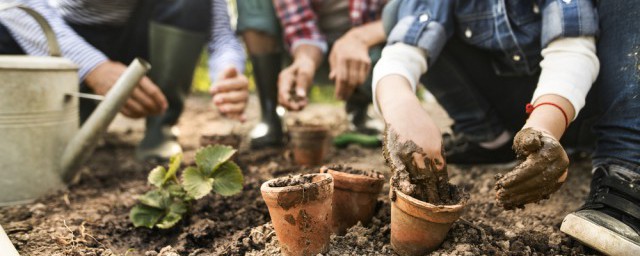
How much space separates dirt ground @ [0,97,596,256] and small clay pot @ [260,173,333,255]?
7 centimetres

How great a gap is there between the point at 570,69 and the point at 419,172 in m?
0.57

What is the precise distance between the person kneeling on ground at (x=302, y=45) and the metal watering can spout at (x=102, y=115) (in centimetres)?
63

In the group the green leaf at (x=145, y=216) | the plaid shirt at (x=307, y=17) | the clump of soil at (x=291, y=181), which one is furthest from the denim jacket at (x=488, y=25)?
the green leaf at (x=145, y=216)

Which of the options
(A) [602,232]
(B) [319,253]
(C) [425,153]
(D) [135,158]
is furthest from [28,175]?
(A) [602,232]

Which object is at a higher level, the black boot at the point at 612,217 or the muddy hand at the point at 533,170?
the muddy hand at the point at 533,170

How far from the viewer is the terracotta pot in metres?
1.16

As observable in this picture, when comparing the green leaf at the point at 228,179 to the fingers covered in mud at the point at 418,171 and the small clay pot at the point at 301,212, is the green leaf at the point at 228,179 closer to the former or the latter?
the small clay pot at the point at 301,212

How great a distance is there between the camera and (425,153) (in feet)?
4.13

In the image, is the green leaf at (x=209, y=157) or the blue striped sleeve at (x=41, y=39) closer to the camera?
the green leaf at (x=209, y=157)

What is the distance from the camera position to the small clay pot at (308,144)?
7.62 ft

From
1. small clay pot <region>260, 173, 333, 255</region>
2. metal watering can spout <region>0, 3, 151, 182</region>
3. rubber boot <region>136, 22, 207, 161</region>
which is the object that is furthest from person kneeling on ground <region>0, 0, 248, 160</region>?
small clay pot <region>260, 173, 333, 255</region>

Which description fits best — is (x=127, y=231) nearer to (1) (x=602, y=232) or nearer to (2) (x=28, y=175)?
(2) (x=28, y=175)

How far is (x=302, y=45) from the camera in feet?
8.41

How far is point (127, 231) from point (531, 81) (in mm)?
1549
